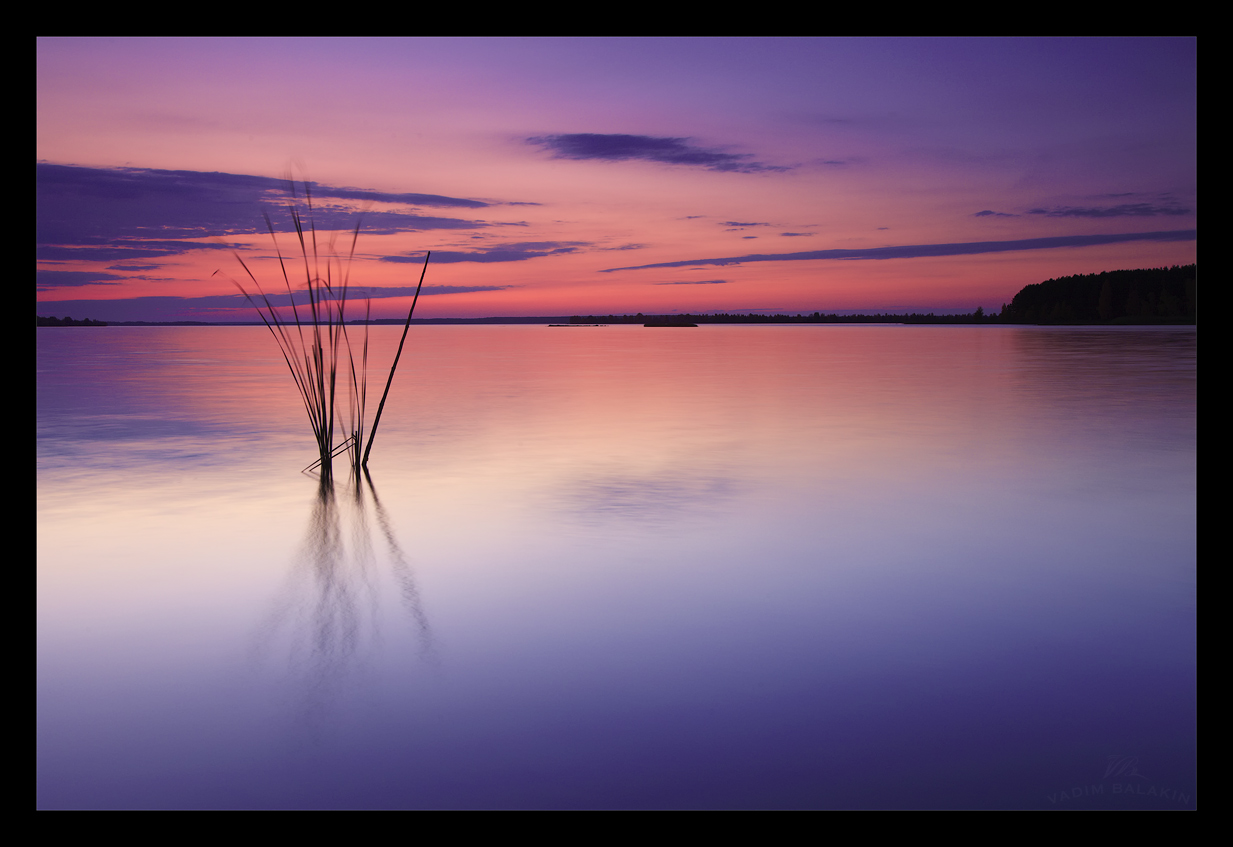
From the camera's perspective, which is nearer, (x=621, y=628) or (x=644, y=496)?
(x=621, y=628)

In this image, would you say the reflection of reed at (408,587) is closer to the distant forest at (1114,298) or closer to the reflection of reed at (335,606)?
the reflection of reed at (335,606)

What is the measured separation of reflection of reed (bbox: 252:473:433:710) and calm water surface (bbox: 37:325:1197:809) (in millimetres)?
13

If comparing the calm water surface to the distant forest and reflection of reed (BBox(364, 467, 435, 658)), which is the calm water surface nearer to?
reflection of reed (BBox(364, 467, 435, 658))

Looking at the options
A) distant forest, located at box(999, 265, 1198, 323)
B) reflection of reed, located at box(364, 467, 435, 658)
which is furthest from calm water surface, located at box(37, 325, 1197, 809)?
distant forest, located at box(999, 265, 1198, 323)

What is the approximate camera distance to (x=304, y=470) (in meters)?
4.28

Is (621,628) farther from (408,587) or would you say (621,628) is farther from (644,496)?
(644,496)

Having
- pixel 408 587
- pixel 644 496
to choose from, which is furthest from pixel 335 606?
pixel 644 496

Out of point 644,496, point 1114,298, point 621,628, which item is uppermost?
point 1114,298

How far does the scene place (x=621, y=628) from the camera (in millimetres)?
2100

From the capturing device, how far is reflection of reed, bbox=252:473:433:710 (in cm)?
189

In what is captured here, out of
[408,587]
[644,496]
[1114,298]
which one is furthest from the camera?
[1114,298]

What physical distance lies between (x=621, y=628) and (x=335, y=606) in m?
0.78

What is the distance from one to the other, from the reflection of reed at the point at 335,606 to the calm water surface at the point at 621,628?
13 millimetres
